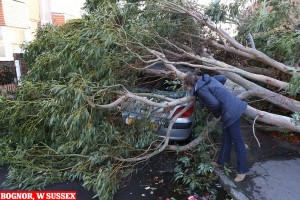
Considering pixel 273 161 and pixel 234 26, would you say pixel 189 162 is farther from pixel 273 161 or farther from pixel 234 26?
pixel 234 26

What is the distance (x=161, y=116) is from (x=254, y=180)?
67.0 inches

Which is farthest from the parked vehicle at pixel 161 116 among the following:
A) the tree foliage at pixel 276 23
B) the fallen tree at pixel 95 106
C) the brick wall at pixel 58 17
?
the brick wall at pixel 58 17

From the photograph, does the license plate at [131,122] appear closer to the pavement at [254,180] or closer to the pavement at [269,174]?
the pavement at [254,180]

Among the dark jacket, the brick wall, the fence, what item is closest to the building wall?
the brick wall

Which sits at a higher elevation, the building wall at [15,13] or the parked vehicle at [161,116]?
the building wall at [15,13]

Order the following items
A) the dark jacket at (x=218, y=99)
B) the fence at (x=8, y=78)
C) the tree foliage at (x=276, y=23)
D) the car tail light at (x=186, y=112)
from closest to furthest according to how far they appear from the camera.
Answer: the dark jacket at (x=218, y=99), the car tail light at (x=186, y=112), the tree foliage at (x=276, y=23), the fence at (x=8, y=78)

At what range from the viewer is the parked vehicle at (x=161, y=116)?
398 centimetres

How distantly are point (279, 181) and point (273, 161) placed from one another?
65 centimetres

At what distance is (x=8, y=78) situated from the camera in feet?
26.5

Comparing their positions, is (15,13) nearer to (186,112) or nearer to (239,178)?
(186,112)

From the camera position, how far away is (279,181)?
3.44 meters

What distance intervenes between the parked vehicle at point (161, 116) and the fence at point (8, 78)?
17.9 ft

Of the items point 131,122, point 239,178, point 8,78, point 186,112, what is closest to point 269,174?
point 239,178

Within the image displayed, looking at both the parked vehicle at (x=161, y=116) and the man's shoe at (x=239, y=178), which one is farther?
the parked vehicle at (x=161, y=116)
